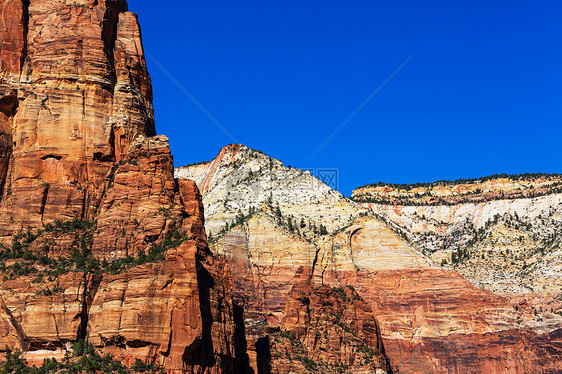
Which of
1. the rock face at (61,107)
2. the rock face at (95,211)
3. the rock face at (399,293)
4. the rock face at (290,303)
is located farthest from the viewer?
the rock face at (399,293)

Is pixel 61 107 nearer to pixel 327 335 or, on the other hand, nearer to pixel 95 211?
pixel 95 211

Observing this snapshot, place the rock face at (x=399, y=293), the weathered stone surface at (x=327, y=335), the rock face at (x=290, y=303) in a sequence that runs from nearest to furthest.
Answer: the weathered stone surface at (x=327, y=335) < the rock face at (x=290, y=303) < the rock face at (x=399, y=293)

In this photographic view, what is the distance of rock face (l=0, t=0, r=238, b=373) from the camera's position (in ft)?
335

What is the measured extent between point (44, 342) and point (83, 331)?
384cm

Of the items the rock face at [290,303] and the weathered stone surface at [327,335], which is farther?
the rock face at [290,303]

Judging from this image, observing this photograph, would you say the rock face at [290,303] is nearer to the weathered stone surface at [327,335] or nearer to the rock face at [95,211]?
the weathered stone surface at [327,335]

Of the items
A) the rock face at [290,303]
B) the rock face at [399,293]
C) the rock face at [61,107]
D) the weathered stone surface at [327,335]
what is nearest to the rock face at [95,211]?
the rock face at [61,107]

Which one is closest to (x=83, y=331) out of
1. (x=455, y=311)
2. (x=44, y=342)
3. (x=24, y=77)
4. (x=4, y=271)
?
(x=44, y=342)

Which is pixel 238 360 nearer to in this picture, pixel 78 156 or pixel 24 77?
pixel 78 156

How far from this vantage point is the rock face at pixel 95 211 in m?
102

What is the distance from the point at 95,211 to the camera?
378 feet

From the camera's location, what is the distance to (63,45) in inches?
4811

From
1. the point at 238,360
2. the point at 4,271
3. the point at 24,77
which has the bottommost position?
the point at 238,360

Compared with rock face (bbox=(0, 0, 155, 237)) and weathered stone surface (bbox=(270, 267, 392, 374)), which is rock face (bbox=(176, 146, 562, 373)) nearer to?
weathered stone surface (bbox=(270, 267, 392, 374))
